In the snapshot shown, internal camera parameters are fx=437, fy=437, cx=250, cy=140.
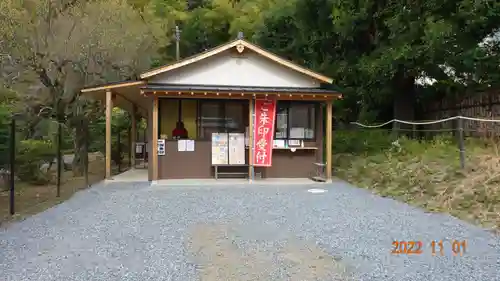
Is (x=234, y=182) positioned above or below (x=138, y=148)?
below

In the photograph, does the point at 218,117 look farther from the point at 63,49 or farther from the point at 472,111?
the point at 472,111

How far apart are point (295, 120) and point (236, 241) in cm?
741

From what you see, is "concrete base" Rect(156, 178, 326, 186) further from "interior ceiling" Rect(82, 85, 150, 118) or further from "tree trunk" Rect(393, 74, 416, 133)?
Result: "tree trunk" Rect(393, 74, 416, 133)

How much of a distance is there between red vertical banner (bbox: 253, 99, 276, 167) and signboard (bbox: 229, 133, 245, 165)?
434 mm

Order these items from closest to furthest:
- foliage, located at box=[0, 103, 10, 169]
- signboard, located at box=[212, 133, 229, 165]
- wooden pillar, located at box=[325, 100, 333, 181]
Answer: foliage, located at box=[0, 103, 10, 169] → signboard, located at box=[212, 133, 229, 165] → wooden pillar, located at box=[325, 100, 333, 181]

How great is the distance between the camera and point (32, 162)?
12.1 metres

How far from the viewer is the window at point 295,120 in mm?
12406

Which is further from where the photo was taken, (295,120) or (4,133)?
(295,120)

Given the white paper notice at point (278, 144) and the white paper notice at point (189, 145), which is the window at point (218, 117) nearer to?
the white paper notice at point (189, 145)

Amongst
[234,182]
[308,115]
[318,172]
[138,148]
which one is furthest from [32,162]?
[318,172]

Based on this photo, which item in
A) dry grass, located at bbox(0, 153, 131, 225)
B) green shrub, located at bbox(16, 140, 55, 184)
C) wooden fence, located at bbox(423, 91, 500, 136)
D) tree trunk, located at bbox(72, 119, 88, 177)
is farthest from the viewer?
tree trunk, located at bbox(72, 119, 88, 177)

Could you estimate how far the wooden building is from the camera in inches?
462

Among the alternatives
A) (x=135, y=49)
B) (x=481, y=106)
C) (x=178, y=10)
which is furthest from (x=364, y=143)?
(x=178, y=10)
